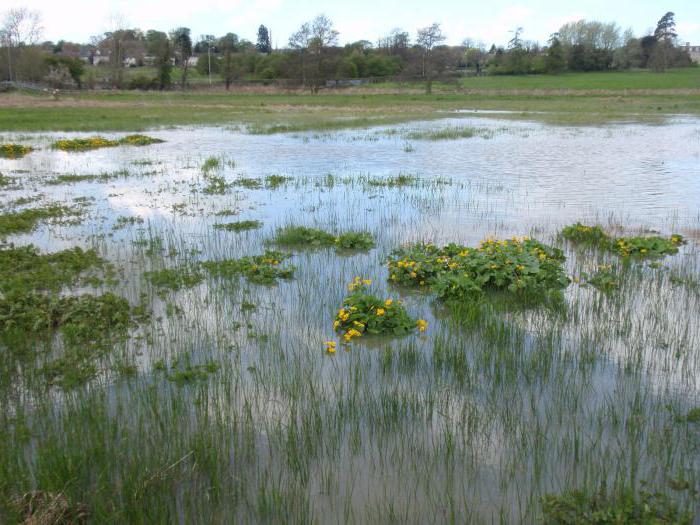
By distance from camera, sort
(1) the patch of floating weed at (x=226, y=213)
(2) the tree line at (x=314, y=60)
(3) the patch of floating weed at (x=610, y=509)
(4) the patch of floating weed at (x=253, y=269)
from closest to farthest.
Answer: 1. (3) the patch of floating weed at (x=610, y=509)
2. (4) the patch of floating weed at (x=253, y=269)
3. (1) the patch of floating weed at (x=226, y=213)
4. (2) the tree line at (x=314, y=60)

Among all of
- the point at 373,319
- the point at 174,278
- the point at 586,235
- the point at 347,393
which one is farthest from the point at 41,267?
the point at 586,235

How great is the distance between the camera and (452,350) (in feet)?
20.1

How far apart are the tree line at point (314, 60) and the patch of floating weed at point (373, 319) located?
68.9 m

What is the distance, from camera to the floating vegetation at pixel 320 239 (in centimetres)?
1026

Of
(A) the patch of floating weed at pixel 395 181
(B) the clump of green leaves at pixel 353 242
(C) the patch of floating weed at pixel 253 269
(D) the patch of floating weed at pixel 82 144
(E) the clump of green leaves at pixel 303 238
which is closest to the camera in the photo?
(C) the patch of floating weed at pixel 253 269

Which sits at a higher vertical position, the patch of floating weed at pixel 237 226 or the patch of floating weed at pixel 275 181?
the patch of floating weed at pixel 275 181

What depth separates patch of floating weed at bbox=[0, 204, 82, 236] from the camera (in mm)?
11219

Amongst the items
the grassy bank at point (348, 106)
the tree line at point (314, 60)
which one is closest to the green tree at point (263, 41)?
the tree line at point (314, 60)

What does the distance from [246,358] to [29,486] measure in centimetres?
246

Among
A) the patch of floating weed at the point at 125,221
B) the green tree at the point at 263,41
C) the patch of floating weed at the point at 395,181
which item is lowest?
the patch of floating weed at the point at 125,221

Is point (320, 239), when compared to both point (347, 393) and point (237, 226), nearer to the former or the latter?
point (237, 226)

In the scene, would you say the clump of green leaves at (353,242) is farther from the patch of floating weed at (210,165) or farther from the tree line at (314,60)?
the tree line at (314,60)

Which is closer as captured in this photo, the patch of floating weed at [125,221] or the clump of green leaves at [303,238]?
the clump of green leaves at [303,238]

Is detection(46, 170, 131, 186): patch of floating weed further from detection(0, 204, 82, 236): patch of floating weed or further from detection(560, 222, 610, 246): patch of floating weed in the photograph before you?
detection(560, 222, 610, 246): patch of floating weed
